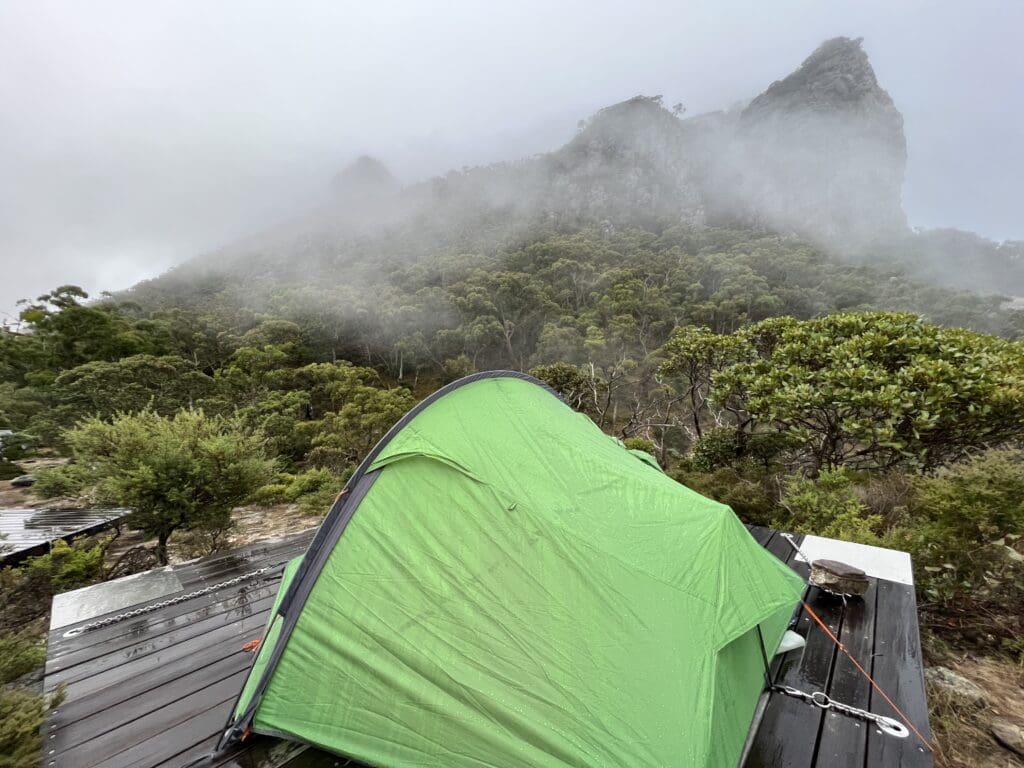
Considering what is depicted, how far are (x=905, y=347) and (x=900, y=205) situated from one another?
8738 centimetres

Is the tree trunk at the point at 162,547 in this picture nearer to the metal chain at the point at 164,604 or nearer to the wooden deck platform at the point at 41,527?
the metal chain at the point at 164,604

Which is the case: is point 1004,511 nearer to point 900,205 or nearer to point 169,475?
point 169,475

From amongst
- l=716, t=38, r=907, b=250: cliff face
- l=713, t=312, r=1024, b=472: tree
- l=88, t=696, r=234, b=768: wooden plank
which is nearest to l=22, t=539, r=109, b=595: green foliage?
l=88, t=696, r=234, b=768: wooden plank

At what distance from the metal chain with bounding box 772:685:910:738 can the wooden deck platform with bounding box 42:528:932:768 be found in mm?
30

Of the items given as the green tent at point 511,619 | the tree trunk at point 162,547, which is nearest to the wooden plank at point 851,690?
the green tent at point 511,619

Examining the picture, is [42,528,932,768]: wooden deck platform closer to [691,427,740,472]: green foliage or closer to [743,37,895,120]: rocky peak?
→ [691,427,740,472]: green foliage

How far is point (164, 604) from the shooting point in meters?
2.95

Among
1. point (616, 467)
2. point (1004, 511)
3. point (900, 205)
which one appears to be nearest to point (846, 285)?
point (1004, 511)

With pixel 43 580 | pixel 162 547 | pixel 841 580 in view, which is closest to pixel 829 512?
pixel 841 580

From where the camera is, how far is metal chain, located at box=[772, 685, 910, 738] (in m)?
1.75

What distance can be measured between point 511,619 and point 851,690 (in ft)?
5.27

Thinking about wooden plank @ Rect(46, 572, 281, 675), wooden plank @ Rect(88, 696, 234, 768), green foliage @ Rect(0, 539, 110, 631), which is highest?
wooden plank @ Rect(88, 696, 234, 768)

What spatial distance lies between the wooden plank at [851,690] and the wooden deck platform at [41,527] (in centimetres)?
815

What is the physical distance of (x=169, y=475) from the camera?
4.39 m
